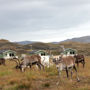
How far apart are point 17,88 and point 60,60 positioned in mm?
3618

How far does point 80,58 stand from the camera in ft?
83.4

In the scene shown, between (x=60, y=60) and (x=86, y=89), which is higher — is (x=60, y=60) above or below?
above

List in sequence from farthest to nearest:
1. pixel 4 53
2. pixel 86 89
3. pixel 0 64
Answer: pixel 4 53, pixel 0 64, pixel 86 89

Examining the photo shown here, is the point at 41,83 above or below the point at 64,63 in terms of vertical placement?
below

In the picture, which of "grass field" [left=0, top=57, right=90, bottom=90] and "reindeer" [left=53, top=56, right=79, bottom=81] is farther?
"reindeer" [left=53, top=56, right=79, bottom=81]

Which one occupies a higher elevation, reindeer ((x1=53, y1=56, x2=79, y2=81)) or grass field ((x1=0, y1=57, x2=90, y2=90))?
reindeer ((x1=53, y1=56, x2=79, y2=81))

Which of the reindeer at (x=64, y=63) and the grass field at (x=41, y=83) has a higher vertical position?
the reindeer at (x=64, y=63)

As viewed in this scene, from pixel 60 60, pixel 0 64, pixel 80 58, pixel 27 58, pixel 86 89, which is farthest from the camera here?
pixel 0 64

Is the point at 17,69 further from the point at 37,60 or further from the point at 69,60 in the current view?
the point at 69,60

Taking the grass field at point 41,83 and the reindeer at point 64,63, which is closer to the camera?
the grass field at point 41,83

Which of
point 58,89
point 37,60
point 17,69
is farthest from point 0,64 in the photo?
point 58,89

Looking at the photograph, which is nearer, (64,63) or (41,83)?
(41,83)

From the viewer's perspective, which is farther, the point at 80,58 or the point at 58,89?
the point at 80,58

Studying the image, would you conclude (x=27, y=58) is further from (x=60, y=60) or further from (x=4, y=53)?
(x=4, y=53)
